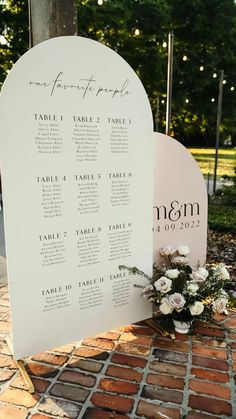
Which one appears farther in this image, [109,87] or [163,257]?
[163,257]

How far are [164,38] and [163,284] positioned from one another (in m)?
11.6

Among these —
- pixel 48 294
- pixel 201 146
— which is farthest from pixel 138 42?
pixel 201 146

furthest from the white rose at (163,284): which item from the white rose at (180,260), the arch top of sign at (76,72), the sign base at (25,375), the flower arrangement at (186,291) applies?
the arch top of sign at (76,72)

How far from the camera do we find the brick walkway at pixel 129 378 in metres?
2.04

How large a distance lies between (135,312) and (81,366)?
67 centimetres

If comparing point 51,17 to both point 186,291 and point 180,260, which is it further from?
point 186,291

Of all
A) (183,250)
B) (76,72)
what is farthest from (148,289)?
(76,72)

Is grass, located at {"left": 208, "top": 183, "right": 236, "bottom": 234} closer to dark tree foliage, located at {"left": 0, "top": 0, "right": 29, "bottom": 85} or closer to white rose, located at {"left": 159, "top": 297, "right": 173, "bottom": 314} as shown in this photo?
white rose, located at {"left": 159, "top": 297, "right": 173, "bottom": 314}

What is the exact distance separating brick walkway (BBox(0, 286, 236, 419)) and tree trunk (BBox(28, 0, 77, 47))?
2697mm

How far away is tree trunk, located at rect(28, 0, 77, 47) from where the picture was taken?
335cm

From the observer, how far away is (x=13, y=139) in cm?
213

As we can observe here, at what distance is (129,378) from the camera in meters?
2.31

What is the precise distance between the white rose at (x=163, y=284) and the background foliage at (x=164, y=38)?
9.34 metres

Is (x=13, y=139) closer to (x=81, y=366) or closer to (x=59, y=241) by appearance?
(x=59, y=241)
